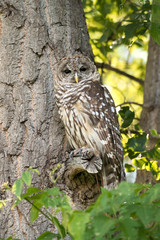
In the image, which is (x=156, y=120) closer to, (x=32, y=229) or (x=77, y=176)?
(x=77, y=176)

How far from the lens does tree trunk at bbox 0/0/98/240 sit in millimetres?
2350

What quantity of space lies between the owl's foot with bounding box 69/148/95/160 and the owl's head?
0.60 metres

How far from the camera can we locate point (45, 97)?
8.45ft

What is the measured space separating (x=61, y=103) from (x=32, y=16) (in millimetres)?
709

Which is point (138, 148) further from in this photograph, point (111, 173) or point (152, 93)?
point (152, 93)

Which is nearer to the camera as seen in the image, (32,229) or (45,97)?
(32,229)

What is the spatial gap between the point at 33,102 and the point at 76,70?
53 cm

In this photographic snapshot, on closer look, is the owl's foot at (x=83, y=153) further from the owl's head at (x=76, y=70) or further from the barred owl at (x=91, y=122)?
the owl's head at (x=76, y=70)

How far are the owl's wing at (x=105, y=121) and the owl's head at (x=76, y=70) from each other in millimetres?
213

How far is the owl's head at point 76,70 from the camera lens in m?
2.72

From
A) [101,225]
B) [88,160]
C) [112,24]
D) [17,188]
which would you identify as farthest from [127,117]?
[101,225]

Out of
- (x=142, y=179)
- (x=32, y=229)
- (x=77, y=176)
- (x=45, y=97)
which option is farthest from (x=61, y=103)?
(x=142, y=179)

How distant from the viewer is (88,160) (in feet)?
7.53

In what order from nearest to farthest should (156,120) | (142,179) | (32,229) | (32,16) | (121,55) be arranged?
1. (32,229)
2. (32,16)
3. (142,179)
4. (156,120)
5. (121,55)
